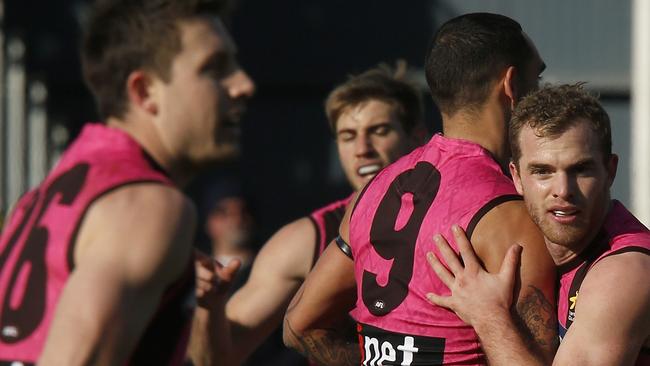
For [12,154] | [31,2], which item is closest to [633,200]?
[12,154]

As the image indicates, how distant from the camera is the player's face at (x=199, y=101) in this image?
3.92 metres

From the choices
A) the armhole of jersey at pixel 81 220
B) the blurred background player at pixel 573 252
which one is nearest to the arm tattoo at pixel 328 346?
the blurred background player at pixel 573 252

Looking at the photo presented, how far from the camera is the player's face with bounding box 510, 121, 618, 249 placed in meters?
4.37

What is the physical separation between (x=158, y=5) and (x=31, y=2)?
1414 cm

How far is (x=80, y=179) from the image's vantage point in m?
3.81

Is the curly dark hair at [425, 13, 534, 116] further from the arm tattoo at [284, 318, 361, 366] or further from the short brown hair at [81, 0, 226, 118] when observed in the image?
the arm tattoo at [284, 318, 361, 366]

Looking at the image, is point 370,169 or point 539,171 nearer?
point 539,171

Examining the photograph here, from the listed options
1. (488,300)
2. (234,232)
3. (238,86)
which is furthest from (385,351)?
(234,232)

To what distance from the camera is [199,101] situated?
12.9 feet

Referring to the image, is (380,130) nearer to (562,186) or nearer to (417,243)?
(417,243)

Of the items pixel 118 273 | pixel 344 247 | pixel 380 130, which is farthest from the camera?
pixel 380 130

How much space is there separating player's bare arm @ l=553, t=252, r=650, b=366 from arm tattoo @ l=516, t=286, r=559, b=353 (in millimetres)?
119

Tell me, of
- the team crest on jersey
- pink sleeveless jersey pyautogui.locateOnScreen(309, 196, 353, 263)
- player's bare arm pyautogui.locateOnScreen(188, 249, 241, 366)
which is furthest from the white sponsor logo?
pink sleeveless jersey pyautogui.locateOnScreen(309, 196, 353, 263)

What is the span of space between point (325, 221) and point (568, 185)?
2.18 m
